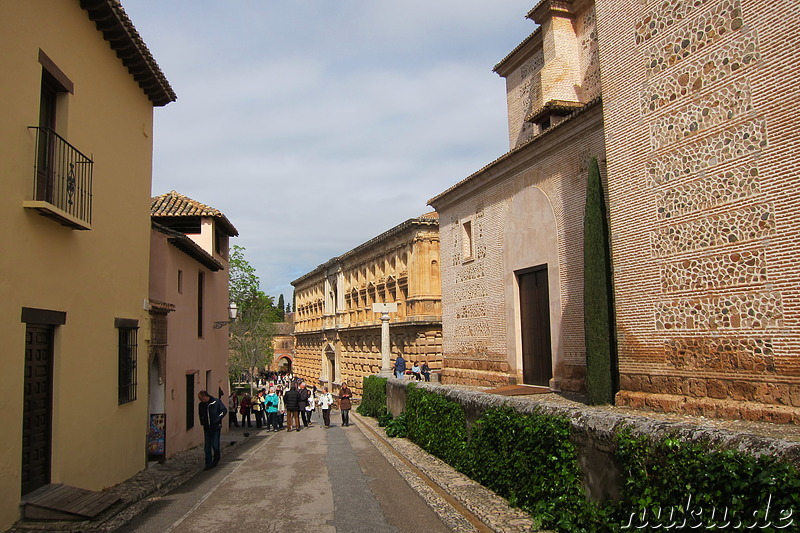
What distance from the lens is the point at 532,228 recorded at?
1730 centimetres

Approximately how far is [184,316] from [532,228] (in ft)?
32.3

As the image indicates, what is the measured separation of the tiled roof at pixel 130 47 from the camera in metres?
9.33

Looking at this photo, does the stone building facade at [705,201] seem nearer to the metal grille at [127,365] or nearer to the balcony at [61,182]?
the metal grille at [127,365]

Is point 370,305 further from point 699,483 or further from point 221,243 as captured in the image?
point 699,483

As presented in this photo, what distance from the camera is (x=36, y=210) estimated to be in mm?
7281

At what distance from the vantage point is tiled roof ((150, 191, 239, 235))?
18.8 m

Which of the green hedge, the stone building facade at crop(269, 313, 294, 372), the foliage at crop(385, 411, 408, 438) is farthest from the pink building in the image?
the stone building facade at crop(269, 313, 294, 372)

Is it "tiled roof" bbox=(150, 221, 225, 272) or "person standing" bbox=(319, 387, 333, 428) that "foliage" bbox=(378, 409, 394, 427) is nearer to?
"person standing" bbox=(319, 387, 333, 428)

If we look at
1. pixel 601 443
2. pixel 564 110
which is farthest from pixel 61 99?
pixel 564 110

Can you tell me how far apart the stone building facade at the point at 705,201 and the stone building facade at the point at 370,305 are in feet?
66.8

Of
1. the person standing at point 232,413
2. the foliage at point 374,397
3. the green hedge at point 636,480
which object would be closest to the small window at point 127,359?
the green hedge at point 636,480

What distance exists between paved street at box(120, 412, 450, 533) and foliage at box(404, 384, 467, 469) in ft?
3.55

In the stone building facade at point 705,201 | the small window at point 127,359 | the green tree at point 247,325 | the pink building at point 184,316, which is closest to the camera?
the stone building facade at point 705,201

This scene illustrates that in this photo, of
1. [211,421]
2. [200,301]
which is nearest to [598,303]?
[211,421]
